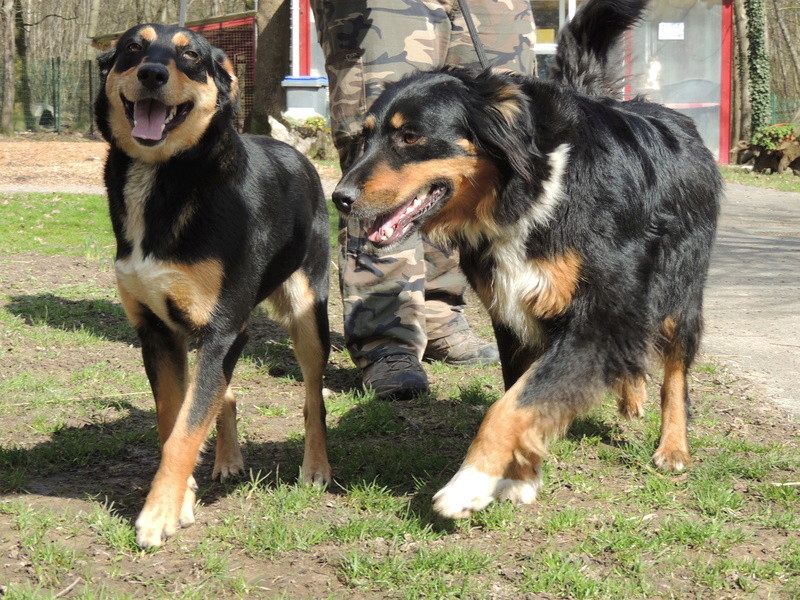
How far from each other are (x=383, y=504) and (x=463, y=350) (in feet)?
6.86

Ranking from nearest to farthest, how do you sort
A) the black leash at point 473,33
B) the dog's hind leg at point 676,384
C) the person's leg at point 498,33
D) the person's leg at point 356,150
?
the dog's hind leg at point 676,384, the black leash at point 473,33, the person's leg at point 356,150, the person's leg at point 498,33

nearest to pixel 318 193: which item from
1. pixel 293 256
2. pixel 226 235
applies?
pixel 293 256

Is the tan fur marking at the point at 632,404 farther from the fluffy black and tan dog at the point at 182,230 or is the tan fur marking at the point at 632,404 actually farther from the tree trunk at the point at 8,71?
the tree trunk at the point at 8,71

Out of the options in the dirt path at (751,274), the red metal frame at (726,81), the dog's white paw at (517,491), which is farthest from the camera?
the red metal frame at (726,81)

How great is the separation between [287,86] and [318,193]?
13933 millimetres

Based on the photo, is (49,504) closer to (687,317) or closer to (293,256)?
(293,256)

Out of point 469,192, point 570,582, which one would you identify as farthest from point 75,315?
point 570,582

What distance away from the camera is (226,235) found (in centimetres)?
314

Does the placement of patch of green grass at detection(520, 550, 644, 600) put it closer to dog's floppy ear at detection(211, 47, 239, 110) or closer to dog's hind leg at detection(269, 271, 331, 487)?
dog's hind leg at detection(269, 271, 331, 487)

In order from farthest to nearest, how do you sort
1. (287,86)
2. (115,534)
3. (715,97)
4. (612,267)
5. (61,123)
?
(61,123)
(715,97)
(287,86)
(612,267)
(115,534)

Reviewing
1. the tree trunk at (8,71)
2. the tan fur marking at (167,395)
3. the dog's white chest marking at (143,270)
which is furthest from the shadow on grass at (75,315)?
the tree trunk at (8,71)

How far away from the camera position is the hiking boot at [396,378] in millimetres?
4496

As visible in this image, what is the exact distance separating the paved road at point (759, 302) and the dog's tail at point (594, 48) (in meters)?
1.83

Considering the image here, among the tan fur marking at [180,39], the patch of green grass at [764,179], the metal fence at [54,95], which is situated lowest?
the patch of green grass at [764,179]
